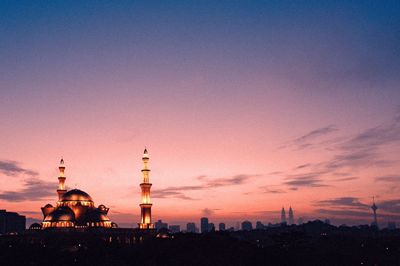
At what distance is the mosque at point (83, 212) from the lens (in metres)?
120

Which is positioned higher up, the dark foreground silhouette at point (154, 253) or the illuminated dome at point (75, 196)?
the illuminated dome at point (75, 196)

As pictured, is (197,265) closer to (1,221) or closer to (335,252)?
(335,252)

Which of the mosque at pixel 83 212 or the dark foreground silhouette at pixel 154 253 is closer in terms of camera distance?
the dark foreground silhouette at pixel 154 253

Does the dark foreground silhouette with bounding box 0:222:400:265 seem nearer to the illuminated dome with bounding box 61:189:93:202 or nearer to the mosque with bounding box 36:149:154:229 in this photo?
the mosque with bounding box 36:149:154:229

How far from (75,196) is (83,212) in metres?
4.99

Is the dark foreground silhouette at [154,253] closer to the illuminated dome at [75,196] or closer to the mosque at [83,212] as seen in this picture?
the mosque at [83,212]

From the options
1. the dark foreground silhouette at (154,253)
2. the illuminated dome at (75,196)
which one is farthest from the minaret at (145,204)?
the illuminated dome at (75,196)

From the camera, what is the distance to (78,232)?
116312mm

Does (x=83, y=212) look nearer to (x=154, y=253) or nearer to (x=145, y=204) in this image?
(x=145, y=204)

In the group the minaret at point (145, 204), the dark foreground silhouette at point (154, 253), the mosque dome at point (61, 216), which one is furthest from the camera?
the minaret at point (145, 204)

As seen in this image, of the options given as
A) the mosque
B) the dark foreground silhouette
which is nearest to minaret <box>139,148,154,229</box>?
the mosque

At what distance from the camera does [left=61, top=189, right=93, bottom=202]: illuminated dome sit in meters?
128

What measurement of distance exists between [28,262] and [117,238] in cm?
3416

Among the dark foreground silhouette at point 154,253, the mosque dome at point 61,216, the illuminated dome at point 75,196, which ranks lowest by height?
the dark foreground silhouette at point 154,253
